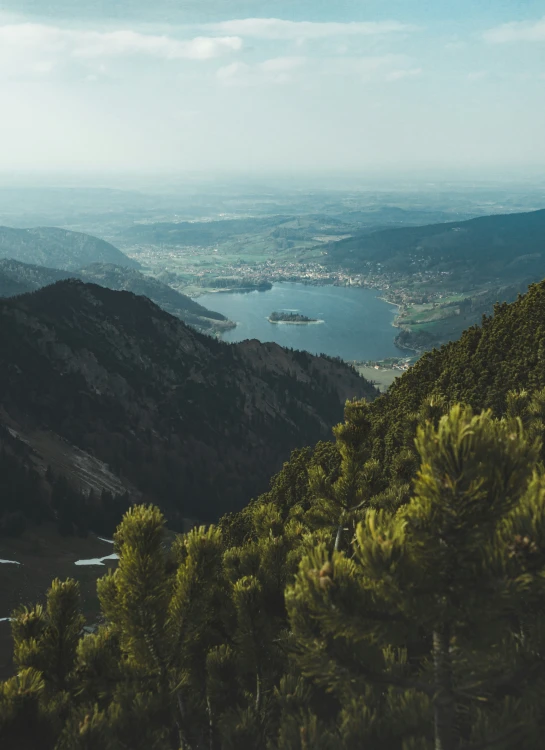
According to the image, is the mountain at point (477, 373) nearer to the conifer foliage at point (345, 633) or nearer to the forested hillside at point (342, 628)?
the forested hillside at point (342, 628)

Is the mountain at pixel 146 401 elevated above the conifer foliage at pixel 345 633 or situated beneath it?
situated beneath

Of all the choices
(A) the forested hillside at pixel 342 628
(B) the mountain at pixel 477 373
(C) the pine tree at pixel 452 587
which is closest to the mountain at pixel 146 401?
(B) the mountain at pixel 477 373

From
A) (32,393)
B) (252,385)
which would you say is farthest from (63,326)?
(252,385)

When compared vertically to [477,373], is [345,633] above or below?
above

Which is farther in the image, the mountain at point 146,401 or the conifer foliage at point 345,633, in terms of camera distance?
the mountain at point 146,401

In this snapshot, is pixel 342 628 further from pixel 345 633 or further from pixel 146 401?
pixel 146 401

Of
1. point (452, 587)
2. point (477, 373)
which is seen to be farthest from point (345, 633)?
point (477, 373)

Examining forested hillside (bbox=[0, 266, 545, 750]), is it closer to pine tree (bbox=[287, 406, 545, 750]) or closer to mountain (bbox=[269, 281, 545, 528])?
pine tree (bbox=[287, 406, 545, 750])

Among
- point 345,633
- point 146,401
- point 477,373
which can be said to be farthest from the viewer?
point 146,401

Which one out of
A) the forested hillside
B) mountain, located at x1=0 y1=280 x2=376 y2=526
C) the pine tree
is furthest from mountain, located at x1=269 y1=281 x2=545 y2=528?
mountain, located at x1=0 y1=280 x2=376 y2=526
